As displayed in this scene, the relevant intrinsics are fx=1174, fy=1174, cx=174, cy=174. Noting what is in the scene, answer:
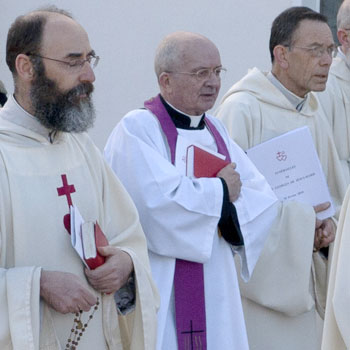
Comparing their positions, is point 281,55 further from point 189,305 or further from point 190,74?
point 189,305

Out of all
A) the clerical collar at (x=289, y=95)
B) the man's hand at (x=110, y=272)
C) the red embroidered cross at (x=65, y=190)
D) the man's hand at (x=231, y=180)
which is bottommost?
the man's hand at (x=110, y=272)

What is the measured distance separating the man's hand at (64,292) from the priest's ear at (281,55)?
269 cm

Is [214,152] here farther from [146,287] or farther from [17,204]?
[17,204]

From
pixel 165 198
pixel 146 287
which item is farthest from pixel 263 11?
pixel 146 287

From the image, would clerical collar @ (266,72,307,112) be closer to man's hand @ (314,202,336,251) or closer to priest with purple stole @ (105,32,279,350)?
man's hand @ (314,202,336,251)

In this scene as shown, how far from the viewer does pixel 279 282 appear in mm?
6547

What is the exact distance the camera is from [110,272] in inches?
191

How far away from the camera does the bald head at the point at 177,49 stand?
5.91 meters

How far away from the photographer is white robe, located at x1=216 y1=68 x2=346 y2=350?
6516 mm

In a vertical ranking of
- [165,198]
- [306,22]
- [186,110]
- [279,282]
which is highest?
[306,22]

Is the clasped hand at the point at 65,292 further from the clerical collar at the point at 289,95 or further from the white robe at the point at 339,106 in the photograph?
the white robe at the point at 339,106

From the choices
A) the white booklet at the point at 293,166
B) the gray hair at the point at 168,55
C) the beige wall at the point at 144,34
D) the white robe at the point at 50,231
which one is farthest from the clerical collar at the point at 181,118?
the beige wall at the point at 144,34

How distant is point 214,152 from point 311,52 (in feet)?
4.25

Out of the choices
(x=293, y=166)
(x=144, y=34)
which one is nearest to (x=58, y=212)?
(x=293, y=166)
